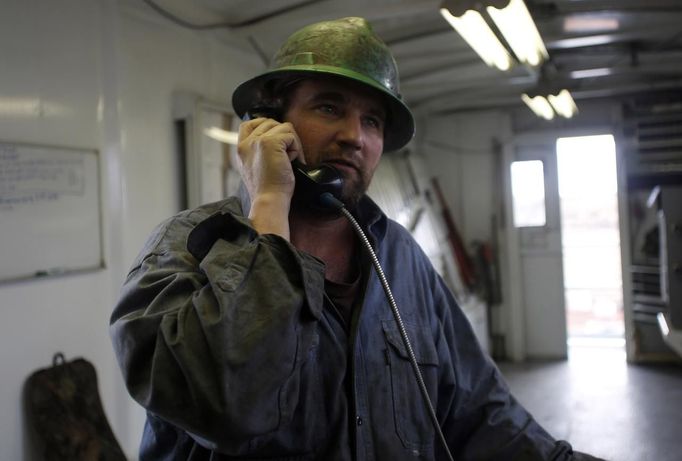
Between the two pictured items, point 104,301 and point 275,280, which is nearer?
point 275,280

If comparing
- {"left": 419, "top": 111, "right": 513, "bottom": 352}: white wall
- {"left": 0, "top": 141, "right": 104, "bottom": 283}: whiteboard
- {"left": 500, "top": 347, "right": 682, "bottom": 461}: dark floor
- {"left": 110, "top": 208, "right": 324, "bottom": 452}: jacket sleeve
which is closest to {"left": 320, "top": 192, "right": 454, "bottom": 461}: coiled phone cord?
{"left": 110, "top": 208, "right": 324, "bottom": 452}: jacket sleeve

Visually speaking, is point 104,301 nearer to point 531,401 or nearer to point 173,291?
point 173,291

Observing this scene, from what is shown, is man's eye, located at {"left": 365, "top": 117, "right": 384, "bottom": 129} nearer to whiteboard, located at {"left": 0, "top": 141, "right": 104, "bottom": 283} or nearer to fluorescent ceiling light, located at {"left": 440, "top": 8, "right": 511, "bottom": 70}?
fluorescent ceiling light, located at {"left": 440, "top": 8, "right": 511, "bottom": 70}

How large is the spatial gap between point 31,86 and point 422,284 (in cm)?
186

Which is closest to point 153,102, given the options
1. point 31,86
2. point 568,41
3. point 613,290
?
point 31,86

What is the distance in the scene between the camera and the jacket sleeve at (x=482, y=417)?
1229mm

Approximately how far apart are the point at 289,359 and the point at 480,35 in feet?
8.01

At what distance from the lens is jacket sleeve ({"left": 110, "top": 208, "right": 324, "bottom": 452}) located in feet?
2.44

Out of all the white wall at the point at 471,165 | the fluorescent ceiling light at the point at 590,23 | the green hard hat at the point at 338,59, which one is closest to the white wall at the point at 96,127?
the green hard hat at the point at 338,59

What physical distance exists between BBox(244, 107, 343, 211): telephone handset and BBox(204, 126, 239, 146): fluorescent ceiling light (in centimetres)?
217

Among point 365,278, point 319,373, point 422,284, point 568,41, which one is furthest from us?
point 568,41

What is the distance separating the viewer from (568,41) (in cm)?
394

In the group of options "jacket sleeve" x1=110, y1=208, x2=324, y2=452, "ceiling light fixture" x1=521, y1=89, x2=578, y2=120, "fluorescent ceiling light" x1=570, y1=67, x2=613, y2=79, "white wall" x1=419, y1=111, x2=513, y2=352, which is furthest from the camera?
"white wall" x1=419, y1=111, x2=513, y2=352

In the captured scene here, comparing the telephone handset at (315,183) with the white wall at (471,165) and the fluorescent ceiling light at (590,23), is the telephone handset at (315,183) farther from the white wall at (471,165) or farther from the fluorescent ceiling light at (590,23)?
the white wall at (471,165)
